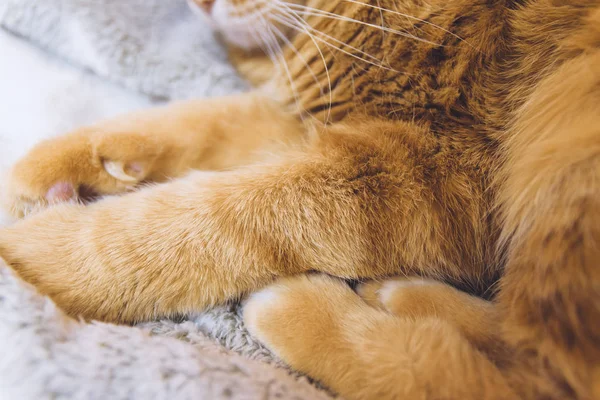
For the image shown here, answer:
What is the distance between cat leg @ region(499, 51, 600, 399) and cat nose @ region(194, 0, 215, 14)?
0.68m

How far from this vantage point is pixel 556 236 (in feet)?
1.76

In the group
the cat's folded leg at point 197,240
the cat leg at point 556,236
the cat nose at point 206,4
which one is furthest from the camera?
the cat nose at point 206,4

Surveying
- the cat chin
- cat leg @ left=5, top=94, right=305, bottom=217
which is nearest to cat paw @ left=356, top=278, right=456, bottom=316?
cat leg @ left=5, top=94, right=305, bottom=217

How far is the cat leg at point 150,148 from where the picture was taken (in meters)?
0.74

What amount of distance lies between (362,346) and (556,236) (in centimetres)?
28

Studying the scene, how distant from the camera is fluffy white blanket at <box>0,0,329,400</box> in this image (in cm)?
51

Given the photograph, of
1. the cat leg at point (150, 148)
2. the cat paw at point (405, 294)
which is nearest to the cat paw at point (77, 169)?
the cat leg at point (150, 148)

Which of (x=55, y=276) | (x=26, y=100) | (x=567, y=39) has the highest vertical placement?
(x=567, y=39)

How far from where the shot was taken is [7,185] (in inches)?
29.2

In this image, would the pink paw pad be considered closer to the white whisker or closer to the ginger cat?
the ginger cat

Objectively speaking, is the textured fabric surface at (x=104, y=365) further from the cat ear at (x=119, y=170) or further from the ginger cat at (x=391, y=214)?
the cat ear at (x=119, y=170)

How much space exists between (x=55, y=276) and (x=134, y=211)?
14 cm

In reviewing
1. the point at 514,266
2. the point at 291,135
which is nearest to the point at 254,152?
the point at 291,135

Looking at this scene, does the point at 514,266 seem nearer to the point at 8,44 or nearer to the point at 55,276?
the point at 55,276
